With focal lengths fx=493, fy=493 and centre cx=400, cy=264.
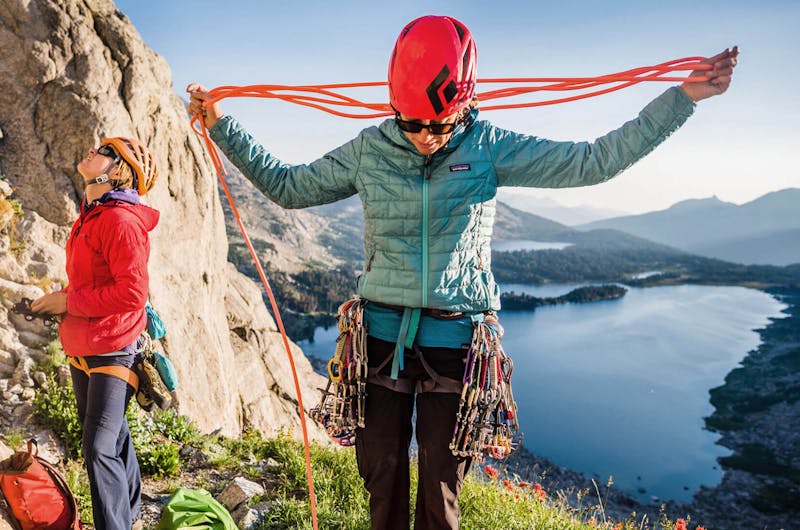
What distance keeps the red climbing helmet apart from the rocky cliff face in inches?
175

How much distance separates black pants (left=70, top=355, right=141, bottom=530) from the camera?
2719 mm

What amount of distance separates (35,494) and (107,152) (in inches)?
78.5

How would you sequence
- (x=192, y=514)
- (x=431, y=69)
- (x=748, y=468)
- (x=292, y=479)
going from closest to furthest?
(x=431, y=69) < (x=192, y=514) < (x=292, y=479) < (x=748, y=468)

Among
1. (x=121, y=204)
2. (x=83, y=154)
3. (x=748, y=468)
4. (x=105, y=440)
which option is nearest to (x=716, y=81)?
(x=121, y=204)

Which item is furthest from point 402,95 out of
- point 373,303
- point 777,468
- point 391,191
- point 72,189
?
point 777,468

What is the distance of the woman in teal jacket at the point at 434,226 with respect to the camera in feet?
7.20

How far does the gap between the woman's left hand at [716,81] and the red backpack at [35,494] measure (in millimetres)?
3921

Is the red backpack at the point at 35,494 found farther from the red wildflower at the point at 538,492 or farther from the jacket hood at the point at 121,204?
the red wildflower at the point at 538,492

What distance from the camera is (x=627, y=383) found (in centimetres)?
8406

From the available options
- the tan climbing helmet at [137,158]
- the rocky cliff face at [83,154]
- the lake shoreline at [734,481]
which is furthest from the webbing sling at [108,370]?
the lake shoreline at [734,481]

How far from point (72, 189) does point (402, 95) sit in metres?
5.32

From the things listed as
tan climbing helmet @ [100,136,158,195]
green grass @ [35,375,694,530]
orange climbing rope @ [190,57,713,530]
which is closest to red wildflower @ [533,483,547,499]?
green grass @ [35,375,694,530]

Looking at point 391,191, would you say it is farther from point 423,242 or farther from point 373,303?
point 373,303

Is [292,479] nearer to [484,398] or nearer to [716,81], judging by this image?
[484,398]
